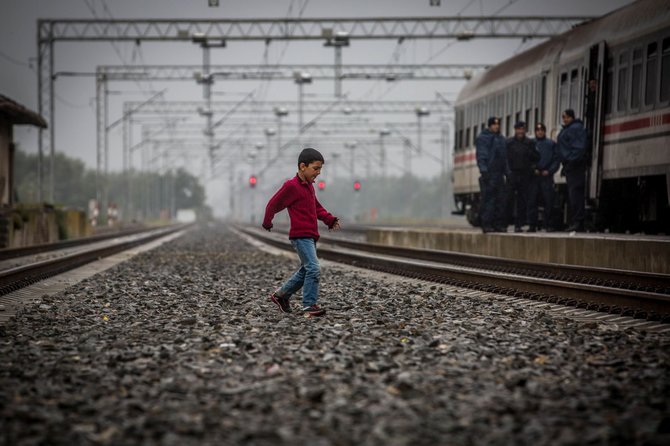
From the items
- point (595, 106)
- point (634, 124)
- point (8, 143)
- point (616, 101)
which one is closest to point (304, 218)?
point (634, 124)

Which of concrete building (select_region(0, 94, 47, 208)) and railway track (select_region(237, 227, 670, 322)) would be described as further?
concrete building (select_region(0, 94, 47, 208))

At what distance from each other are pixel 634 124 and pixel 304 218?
334 inches

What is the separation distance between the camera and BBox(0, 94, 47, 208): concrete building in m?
26.1

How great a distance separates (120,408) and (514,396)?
6.85 ft

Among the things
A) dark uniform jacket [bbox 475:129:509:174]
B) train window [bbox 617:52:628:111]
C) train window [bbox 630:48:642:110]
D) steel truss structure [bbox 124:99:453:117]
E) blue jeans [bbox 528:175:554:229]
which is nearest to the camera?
train window [bbox 630:48:642:110]

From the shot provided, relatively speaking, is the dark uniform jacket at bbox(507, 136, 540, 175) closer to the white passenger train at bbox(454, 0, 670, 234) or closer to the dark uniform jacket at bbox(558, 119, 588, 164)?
the dark uniform jacket at bbox(558, 119, 588, 164)

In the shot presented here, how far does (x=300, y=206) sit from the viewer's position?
832 cm

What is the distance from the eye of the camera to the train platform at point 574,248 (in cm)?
1248

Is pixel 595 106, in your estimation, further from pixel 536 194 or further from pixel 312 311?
pixel 312 311

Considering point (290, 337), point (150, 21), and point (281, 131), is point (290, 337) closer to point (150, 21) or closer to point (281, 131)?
point (150, 21)

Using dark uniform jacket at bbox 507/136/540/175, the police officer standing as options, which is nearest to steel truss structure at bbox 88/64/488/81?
the police officer standing

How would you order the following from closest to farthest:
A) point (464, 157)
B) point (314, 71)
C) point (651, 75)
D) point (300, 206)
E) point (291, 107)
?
point (300, 206) < point (651, 75) < point (464, 157) < point (314, 71) < point (291, 107)

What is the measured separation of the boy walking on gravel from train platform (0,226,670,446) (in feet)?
1.01

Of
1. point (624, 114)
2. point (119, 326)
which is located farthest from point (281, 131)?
point (119, 326)
